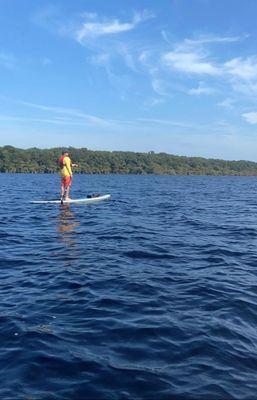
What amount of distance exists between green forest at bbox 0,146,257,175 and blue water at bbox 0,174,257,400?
131 meters

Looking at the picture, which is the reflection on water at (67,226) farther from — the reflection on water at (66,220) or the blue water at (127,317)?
→ the blue water at (127,317)

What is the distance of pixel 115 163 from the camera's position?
166m

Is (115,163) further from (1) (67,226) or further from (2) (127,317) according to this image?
(2) (127,317)

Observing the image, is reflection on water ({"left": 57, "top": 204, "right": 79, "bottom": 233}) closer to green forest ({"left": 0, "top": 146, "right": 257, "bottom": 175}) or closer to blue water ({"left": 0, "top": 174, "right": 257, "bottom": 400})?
blue water ({"left": 0, "top": 174, "right": 257, "bottom": 400})

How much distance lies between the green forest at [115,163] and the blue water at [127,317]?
13098 centimetres

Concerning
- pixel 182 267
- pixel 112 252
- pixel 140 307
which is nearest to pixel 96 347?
pixel 140 307

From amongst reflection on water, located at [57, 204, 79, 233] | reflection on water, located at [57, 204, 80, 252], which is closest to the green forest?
reflection on water, located at [57, 204, 79, 233]

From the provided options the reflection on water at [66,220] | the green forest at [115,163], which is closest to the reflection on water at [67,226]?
the reflection on water at [66,220]

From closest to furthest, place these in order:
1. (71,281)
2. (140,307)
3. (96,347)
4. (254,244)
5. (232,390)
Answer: (232,390) < (96,347) < (140,307) < (71,281) < (254,244)

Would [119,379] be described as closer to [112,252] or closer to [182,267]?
[182,267]

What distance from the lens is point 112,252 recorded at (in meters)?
13.7

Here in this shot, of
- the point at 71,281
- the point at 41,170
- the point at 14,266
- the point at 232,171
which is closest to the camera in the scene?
the point at 71,281

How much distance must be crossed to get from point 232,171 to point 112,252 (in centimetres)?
17852

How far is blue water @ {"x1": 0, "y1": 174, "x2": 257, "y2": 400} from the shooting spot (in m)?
5.82
